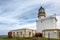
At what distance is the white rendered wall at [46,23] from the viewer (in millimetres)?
36806

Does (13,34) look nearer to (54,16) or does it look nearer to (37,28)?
(37,28)

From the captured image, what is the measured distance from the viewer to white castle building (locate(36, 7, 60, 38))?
1282 inches

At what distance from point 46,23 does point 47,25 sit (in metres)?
0.69

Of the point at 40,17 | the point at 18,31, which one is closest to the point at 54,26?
the point at 40,17

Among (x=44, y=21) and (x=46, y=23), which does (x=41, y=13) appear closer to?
(x=44, y=21)

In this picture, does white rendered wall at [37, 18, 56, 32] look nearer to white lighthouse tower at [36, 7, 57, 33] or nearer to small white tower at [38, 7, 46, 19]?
white lighthouse tower at [36, 7, 57, 33]

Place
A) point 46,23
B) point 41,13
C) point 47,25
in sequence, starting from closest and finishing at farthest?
point 47,25 < point 46,23 < point 41,13

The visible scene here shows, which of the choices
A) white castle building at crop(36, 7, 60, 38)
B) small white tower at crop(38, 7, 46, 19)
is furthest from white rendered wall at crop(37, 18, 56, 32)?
small white tower at crop(38, 7, 46, 19)

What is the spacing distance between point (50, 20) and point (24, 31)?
7769mm

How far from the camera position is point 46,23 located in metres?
38.2

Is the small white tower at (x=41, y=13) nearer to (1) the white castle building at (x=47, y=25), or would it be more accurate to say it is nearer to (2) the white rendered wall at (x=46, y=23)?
(1) the white castle building at (x=47, y=25)

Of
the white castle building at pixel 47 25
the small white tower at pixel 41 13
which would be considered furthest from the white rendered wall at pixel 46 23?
the small white tower at pixel 41 13

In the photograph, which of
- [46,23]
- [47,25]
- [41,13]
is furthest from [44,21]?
[41,13]

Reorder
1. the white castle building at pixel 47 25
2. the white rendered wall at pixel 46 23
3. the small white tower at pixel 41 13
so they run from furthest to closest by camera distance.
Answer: the small white tower at pixel 41 13, the white rendered wall at pixel 46 23, the white castle building at pixel 47 25
